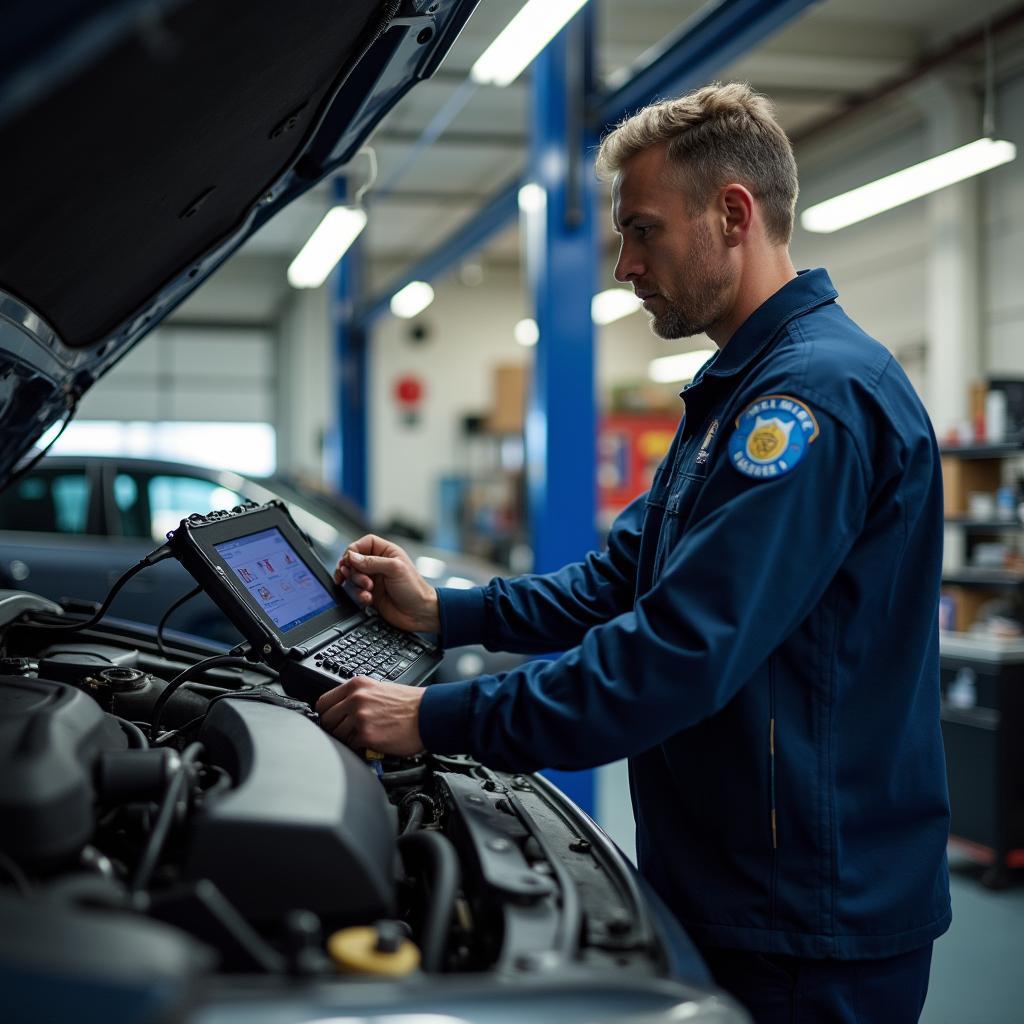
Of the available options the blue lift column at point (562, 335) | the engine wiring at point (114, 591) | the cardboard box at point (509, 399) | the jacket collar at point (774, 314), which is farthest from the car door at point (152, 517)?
the cardboard box at point (509, 399)

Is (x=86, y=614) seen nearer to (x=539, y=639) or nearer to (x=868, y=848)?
(x=539, y=639)

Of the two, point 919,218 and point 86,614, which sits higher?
point 919,218

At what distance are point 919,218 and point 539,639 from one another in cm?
846

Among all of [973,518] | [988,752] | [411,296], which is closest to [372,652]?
[988,752]

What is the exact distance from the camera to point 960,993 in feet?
9.05

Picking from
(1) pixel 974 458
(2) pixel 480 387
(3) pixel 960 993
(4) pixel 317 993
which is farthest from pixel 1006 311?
(4) pixel 317 993

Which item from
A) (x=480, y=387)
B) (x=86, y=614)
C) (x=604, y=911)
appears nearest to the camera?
(x=604, y=911)

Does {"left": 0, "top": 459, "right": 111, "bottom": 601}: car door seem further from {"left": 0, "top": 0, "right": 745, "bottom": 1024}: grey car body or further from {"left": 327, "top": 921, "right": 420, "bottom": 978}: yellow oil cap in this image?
{"left": 327, "top": 921, "right": 420, "bottom": 978}: yellow oil cap

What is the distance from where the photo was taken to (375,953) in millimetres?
815

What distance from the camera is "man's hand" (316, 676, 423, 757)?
3.87 feet

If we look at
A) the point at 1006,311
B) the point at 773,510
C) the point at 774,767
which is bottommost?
the point at 774,767

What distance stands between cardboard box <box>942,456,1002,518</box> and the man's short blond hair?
17.5 ft

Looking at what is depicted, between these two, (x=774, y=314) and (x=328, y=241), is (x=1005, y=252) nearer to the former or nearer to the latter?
(x=328, y=241)

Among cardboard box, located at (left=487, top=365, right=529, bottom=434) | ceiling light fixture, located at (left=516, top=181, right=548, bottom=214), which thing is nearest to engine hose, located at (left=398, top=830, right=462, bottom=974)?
ceiling light fixture, located at (left=516, top=181, right=548, bottom=214)
